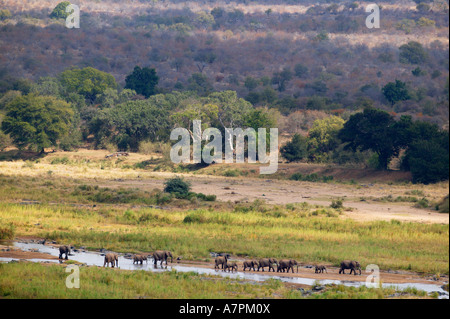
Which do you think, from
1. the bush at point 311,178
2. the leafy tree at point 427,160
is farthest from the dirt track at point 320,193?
the bush at point 311,178

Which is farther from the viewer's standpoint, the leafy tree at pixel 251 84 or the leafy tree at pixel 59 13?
the leafy tree at pixel 59 13

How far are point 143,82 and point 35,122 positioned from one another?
39.3 metres

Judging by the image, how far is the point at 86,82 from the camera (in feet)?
360

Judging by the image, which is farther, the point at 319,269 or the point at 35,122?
the point at 35,122

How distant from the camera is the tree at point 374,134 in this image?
190 feet

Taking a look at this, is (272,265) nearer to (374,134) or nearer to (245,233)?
(245,233)

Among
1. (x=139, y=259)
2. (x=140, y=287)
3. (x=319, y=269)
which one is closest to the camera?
(x=140, y=287)

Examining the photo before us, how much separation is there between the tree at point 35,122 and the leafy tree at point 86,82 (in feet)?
87.6

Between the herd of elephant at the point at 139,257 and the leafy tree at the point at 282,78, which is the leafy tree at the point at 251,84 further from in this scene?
the herd of elephant at the point at 139,257

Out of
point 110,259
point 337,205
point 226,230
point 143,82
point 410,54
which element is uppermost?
point 410,54

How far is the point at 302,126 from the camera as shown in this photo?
8781 cm

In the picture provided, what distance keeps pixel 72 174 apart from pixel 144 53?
106297 millimetres

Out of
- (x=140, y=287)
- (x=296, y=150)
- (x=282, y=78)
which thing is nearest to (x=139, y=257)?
(x=140, y=287)

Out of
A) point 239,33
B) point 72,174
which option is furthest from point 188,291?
point 239,33
